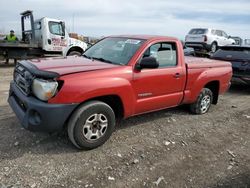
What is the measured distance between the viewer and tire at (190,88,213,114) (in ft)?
18.4

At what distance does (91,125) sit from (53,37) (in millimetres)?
10172

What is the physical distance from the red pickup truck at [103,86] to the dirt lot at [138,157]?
367 millimetres

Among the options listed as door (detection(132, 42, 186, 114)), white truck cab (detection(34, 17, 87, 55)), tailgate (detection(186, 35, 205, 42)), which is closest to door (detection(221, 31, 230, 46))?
tailgate (detection(186, 35, 205, 42))

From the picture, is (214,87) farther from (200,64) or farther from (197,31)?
(197,31)

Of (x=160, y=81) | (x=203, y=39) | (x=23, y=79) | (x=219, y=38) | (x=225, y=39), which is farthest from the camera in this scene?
(x=225, y=39)

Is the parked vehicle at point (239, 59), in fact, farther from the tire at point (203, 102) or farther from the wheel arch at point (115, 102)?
the wheel arch at point (115, 102)

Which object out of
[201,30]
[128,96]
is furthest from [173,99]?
[201,30]

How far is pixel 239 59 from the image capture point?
26.8 feet

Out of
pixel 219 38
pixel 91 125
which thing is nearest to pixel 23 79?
pixel 91 125

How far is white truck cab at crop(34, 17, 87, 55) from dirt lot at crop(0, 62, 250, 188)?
8.26 metres

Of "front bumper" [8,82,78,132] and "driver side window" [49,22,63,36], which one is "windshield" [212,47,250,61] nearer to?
"front bumper" [8,82,78,132]

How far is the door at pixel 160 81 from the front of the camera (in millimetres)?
4254

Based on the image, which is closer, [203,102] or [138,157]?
[138,157]

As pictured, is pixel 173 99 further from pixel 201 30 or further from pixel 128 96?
pixel 201 30
